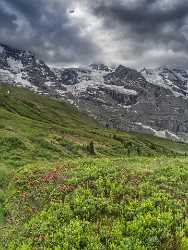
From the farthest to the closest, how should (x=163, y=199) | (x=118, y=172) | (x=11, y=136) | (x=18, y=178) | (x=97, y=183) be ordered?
(x=11, y=136) → (x=18, y=178) → (x=118, y=172) → (x=97, y=183) → (x=163, y=199)

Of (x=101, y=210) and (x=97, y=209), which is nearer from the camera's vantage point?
(x=101, y=210)

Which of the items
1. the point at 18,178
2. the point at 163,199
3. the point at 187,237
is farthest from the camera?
the point at 18,178

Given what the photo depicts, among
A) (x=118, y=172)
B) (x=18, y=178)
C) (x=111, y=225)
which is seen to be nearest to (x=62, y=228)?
(x=111, y=225)

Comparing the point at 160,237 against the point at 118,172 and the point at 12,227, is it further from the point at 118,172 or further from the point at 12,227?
the point at 118,172

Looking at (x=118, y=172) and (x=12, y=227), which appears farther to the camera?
(x=118, y=172)

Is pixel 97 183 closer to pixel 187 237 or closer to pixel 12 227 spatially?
pixel 12 227

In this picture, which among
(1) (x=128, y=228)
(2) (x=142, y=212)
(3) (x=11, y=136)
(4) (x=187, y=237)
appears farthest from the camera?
(3) (x=11, y=136)

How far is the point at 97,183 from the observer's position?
2711 centimetres

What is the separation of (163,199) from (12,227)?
7.81 metres

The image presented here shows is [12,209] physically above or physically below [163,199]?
below

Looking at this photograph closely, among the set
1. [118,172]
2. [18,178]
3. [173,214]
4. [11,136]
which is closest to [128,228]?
[173,214]

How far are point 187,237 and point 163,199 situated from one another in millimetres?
4463

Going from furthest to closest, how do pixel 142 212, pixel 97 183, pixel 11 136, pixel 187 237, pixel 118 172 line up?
1. pixel 11 136
2. pixel 118 172
3. pixel 97 183
4. pixel 142 212
5. pixel 187 237

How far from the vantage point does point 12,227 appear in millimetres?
23469
